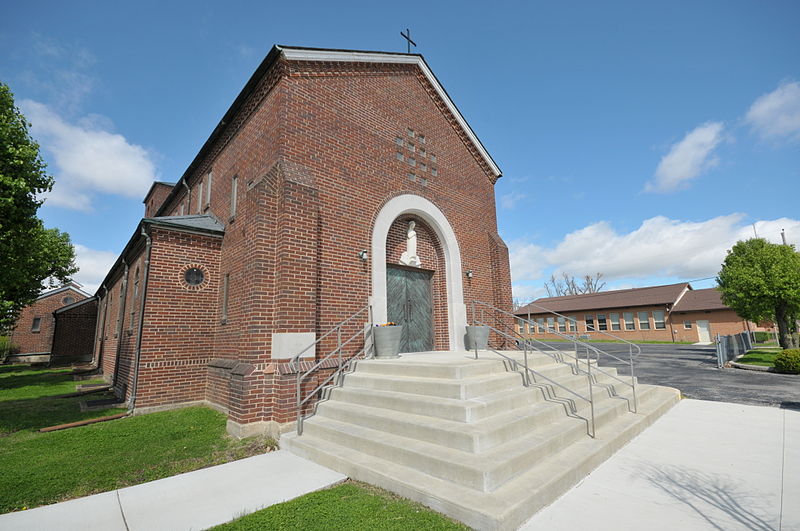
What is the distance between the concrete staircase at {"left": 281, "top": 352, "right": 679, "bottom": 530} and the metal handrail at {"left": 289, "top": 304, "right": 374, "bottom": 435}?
28 centimetres

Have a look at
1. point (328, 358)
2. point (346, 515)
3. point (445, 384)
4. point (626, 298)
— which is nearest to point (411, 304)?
point (328, 358)

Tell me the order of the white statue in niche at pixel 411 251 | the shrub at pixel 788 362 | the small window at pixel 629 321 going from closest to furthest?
the white statue in niche at pixel 411 251
the shrub at pixel 788 362
the small window at pixel 629 321

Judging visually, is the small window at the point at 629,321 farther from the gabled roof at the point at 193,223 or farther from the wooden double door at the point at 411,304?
the gabled roof at the point at 193,223

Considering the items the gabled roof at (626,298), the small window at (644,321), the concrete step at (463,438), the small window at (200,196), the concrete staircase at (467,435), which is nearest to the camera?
the concrete staircase at (467,435)

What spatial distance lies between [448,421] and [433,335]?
552 centimetres

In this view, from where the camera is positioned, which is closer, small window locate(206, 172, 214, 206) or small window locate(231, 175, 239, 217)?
small window locate(231, 175, 239, 217)

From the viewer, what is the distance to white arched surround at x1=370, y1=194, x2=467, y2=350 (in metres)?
8.60

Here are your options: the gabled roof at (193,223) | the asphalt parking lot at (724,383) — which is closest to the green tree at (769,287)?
the asphalt parking lot at (724,383)

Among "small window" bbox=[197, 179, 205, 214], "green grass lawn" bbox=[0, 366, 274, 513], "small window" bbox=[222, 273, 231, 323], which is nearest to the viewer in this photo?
"green grass lawn" bbox=[0, 366, 274, 513]

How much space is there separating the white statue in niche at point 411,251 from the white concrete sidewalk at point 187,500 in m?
5.66

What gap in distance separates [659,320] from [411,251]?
35.3 meters

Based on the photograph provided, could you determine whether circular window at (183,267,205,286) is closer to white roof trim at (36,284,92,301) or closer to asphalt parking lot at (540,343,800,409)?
asphalt parking lot at (540,343,800,409)

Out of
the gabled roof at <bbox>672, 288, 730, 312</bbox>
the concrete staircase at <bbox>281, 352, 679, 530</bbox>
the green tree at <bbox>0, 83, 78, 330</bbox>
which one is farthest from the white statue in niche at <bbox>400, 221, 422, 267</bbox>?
the gabled roof at <bbox>672, 288, 730, 312</bbox>

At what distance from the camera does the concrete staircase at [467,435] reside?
369cm
